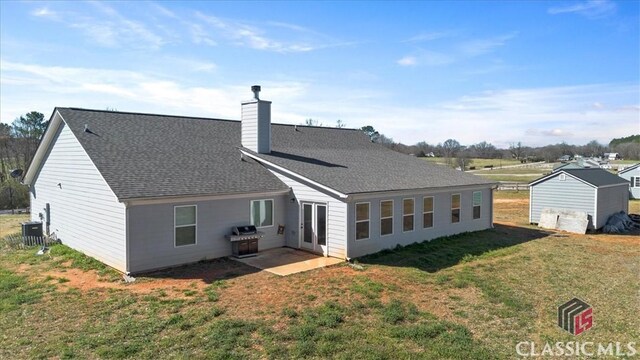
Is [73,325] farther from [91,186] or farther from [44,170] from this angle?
[44,170]

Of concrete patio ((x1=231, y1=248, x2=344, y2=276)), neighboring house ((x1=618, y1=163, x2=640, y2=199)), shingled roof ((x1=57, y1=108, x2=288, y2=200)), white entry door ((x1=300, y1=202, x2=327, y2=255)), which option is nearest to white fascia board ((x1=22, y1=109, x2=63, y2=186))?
shingled roof ((x1=57, y1=108, x2=288, y2=200))

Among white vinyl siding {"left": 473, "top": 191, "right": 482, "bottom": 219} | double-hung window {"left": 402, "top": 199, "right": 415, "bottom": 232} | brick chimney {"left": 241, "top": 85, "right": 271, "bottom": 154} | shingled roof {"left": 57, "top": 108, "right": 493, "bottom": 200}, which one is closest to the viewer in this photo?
shingled roof {"left": 57, "top": 108, "right": 493, "bottom": 200}

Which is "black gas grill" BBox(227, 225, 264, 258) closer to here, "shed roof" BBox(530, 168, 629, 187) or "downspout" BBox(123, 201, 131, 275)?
"downspout" BBox(123, 201, 131, 275)

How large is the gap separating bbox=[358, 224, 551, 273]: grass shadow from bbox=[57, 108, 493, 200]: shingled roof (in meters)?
2.14

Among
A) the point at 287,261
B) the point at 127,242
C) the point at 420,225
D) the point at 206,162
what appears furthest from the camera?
the point at 420,225

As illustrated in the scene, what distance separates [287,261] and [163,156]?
5448mm

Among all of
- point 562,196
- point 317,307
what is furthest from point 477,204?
point 317,307

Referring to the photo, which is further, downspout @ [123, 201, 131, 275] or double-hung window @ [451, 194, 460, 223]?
double-hung window @ [451, 194, 460, 223]

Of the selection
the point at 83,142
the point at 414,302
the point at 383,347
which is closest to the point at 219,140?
the point at 83,142

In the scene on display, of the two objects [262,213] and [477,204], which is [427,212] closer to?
[477,204]

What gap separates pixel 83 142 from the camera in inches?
524

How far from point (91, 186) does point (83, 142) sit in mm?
1377

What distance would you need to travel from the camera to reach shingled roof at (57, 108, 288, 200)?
12.3 metres

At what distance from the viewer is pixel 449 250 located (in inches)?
596
